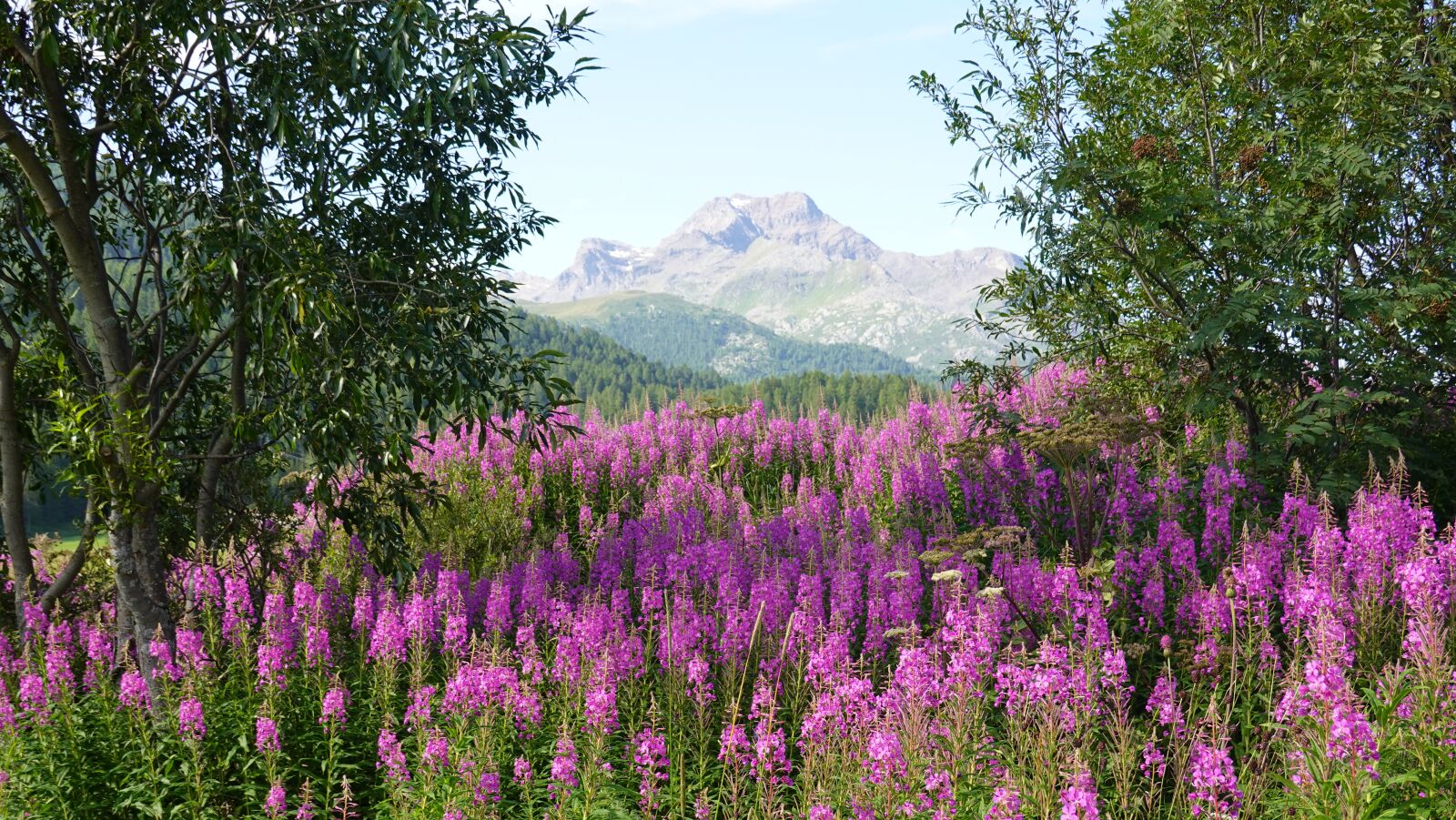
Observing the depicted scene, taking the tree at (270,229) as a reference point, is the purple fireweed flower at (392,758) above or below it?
below

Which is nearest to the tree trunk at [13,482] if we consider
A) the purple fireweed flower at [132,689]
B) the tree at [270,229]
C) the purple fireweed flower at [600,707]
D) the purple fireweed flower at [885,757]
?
the tree at [270,229]

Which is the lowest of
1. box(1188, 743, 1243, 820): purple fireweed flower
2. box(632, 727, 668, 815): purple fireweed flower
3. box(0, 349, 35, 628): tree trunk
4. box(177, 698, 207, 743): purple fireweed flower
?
box(177, 698, 207, 743): purple fireweed flower

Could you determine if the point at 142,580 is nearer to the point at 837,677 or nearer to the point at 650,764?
the point at 650,764

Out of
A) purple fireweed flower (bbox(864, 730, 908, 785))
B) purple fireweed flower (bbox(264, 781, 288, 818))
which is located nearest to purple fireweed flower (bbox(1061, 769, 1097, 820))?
purple fireweed flower (bbox(864, 730, 908, 785))

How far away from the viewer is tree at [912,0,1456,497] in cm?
769

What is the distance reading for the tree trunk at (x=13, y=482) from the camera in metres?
7.39

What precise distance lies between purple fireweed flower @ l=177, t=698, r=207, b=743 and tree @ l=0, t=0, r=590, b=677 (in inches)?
58.6

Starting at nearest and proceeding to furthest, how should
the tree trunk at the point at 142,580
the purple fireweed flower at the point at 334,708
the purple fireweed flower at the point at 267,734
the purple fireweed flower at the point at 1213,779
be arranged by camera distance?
the purple fireweed flower at the point at 1213,779 → the purple fireweed flower at the point at 267,734 → the purple fireweed flower at the point at 334,708 → the tree trunk at the point at 142,580

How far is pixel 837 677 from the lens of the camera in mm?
4723

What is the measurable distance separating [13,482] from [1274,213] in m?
11.0

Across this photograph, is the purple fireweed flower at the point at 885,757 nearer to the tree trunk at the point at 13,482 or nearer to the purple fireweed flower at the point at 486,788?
the purple fireweed flower at the point at 486,788

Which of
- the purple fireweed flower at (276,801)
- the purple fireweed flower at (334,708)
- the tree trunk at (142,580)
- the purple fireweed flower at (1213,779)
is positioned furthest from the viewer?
the tree trunk at (142,580)

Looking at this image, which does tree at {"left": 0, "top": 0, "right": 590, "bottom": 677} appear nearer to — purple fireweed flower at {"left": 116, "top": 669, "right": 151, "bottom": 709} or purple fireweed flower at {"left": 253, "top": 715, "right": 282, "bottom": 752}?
purple fireweed flower at {"left": 116, "top": 669, "right": 151, "bottom": 709}

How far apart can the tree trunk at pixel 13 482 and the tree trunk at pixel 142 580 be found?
108cm
